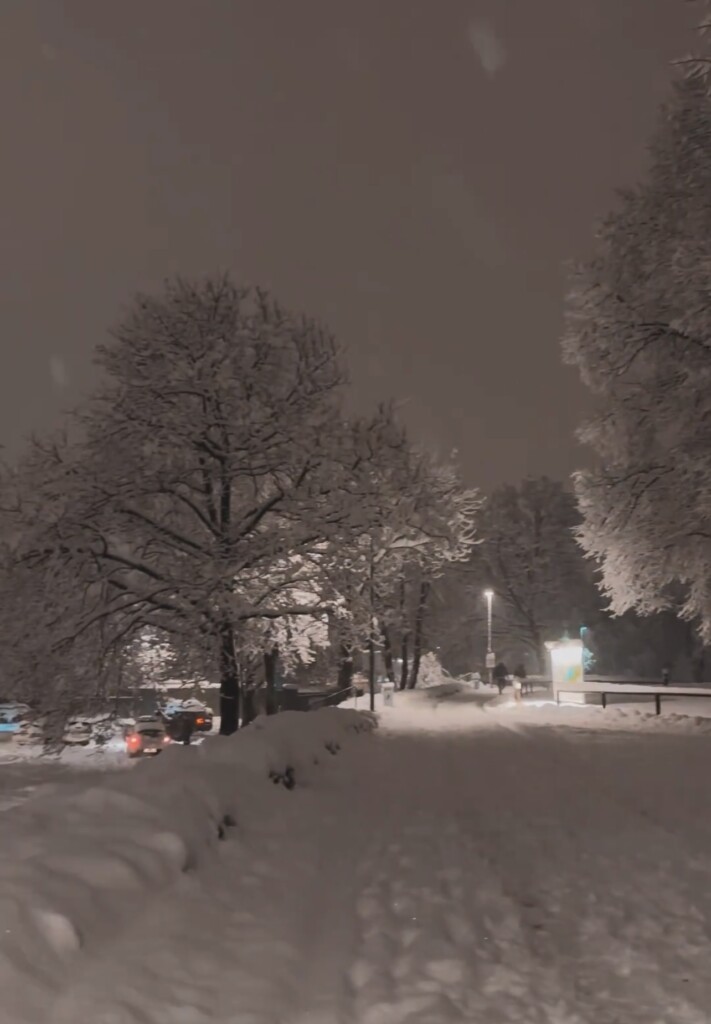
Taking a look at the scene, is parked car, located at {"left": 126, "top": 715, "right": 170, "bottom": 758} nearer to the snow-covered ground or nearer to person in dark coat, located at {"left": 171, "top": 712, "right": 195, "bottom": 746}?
person in dark coat, located at {"left": 171, "top": 712, "right": 195, "bottom": 746}

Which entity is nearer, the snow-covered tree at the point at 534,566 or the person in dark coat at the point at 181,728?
the person in dark coat at the point at 181,728

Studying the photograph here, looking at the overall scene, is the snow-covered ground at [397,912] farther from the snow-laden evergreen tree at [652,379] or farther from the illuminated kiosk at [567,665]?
the illuminated kiosk at [567,665]

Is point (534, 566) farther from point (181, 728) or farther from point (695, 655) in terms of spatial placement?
point (181, 728)

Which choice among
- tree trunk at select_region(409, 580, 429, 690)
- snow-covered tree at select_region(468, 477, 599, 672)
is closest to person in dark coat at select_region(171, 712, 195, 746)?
tree trunk at select_region(409, 580, 429, 690)

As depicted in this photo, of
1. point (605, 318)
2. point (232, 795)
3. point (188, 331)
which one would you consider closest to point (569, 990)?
point (232, 795)

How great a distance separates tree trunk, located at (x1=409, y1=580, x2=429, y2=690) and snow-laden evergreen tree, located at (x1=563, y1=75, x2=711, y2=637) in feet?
101

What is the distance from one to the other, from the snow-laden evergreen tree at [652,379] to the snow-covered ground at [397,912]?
7361 millimetres

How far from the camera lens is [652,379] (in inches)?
761

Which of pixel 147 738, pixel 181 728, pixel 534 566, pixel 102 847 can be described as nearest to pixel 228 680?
pixel 147 738

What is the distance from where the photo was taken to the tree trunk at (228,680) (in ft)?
67.2

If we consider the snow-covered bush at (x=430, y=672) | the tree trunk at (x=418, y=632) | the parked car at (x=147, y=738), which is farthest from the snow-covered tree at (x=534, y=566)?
the parked car at (x=147, y=738)

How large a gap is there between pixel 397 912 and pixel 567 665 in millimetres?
28662

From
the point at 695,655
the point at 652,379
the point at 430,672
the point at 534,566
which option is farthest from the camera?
the point at 534,566

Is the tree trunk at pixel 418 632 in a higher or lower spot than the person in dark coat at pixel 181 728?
higher
